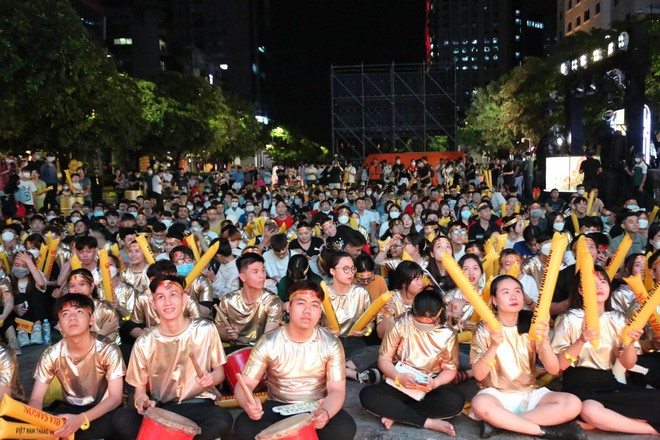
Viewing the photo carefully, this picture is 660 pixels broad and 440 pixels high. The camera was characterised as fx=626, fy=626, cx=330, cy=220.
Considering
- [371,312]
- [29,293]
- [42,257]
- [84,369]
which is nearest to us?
[84,369]

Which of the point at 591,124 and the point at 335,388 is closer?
the point at 335,388

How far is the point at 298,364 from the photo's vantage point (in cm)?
425

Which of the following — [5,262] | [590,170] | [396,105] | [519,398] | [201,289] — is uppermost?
[396,105]

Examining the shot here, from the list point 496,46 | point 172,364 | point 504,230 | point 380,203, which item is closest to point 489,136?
point 380,203

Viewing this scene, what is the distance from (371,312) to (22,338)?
3977mm

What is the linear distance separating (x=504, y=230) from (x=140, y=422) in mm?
6354

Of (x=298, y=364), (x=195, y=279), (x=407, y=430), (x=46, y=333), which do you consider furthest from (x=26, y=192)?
(x=407, y=430)

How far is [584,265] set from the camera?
13.3 feet

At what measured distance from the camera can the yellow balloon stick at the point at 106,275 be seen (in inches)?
228

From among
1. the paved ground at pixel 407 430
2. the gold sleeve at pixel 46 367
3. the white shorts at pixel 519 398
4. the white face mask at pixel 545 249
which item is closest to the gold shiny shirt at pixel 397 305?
the paved ground at pixel 407 430

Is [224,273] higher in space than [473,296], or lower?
lower

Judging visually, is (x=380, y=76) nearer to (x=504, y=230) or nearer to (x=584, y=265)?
(x=504, y=230)

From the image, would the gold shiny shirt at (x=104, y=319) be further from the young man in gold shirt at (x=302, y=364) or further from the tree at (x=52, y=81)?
the tree at (x=52, y=81)

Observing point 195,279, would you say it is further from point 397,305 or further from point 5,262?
point 5,262
